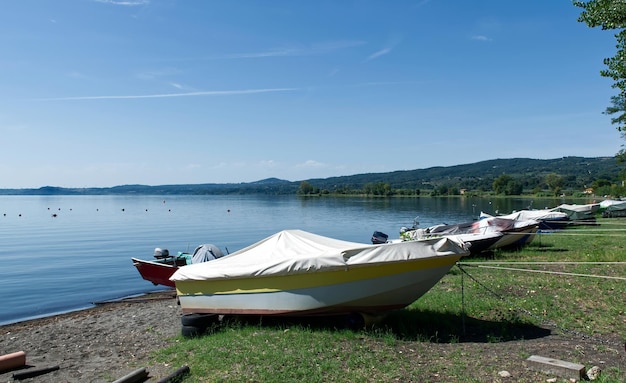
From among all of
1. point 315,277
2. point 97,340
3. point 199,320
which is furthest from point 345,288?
point 97,340

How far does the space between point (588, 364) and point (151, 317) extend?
1163 centimetres

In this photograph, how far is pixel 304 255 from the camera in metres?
9.71

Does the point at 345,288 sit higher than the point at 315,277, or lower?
lower

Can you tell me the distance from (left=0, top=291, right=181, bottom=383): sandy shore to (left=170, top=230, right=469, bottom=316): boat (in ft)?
7.39

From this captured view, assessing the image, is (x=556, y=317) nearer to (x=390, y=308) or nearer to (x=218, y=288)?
(x=390, y=308)

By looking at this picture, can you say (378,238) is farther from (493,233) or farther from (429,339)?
(429,339)

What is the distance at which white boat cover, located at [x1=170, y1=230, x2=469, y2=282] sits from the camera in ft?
29.5

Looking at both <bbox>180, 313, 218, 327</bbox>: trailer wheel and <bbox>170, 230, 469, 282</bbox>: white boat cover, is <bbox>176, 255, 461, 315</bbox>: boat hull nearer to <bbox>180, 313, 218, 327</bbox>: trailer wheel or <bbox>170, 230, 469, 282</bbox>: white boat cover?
<bbox>170, 230, 469, 282</bbox>: white boat cover

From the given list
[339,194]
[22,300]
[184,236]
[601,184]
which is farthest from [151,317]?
[339,194]

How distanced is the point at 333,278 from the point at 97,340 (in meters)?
6.70

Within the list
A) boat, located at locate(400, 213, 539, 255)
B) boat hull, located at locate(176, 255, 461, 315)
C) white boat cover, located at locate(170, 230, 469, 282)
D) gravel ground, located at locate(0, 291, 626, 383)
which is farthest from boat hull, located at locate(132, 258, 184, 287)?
boat, located at locate(400, 213, 539, 255)

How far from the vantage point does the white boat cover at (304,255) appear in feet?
29.5

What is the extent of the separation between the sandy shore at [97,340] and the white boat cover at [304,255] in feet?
6.38

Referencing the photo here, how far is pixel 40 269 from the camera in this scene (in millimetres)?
27719
